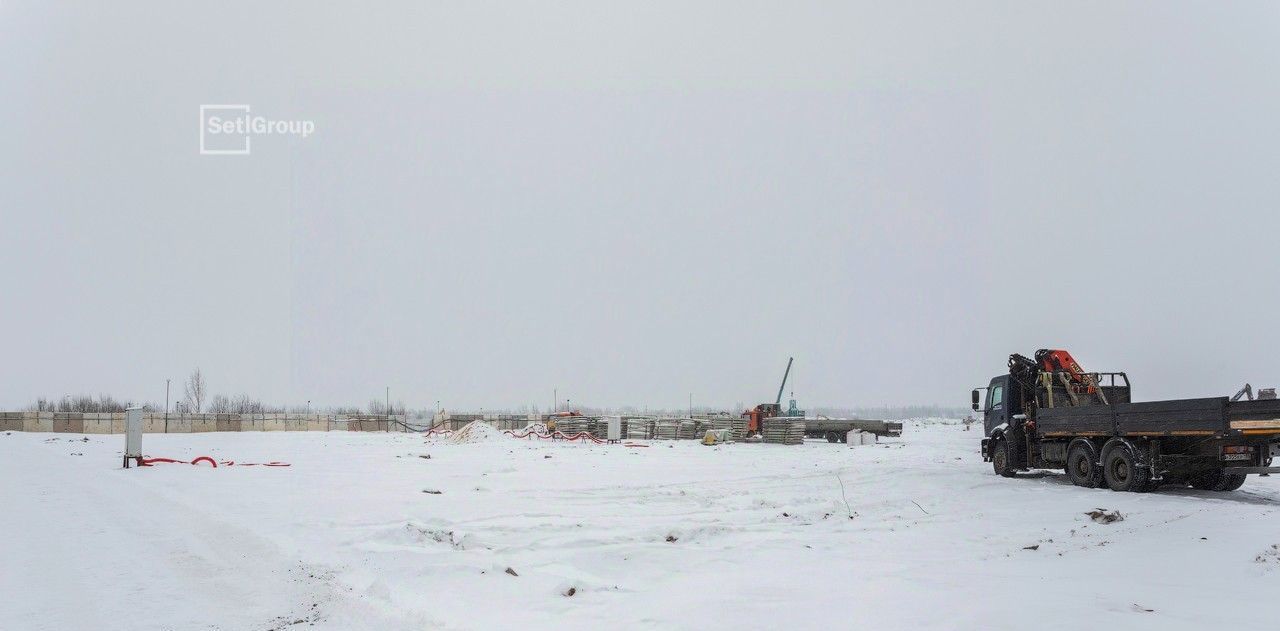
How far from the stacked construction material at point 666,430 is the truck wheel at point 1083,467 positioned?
29.6 metres

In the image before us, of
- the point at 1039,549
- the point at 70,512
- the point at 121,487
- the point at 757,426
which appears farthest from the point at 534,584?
the point at 757,426

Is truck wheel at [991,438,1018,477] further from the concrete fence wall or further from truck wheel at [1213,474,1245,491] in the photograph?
the concrete fence wall

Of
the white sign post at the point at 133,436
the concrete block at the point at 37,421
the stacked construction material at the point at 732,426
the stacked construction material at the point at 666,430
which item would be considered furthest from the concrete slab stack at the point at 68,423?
the stacked construction material at the point at 732,426

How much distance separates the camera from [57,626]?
616 cm

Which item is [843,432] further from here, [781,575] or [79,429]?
[79,429]

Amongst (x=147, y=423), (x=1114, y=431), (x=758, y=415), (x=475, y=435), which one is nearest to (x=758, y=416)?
(x=758, y=415)

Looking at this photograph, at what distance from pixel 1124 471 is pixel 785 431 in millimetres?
25392

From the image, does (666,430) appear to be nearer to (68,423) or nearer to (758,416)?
(758,416)

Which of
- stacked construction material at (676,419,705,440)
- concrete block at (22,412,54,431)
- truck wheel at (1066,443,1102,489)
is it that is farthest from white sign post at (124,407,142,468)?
concrete block at (22,412,54,431)

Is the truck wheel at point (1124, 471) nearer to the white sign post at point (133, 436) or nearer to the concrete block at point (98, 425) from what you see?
the white sign post at point (133, 436)

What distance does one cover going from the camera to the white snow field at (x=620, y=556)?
258 inches

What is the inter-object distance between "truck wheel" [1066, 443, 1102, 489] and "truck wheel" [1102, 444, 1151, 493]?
25cm

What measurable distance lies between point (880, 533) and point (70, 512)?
1210cm

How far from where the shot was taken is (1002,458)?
1969cm
